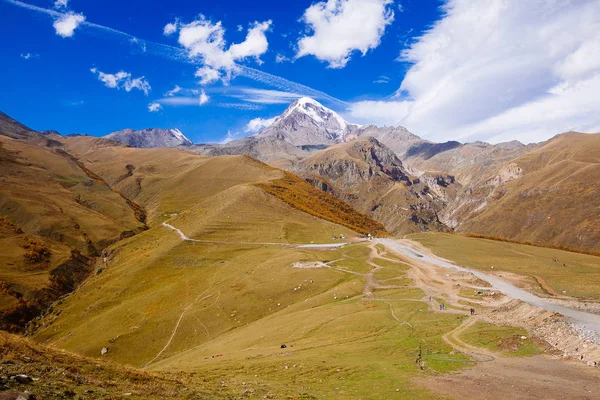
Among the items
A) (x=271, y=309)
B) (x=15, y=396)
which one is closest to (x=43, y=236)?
(x=271, y=309)

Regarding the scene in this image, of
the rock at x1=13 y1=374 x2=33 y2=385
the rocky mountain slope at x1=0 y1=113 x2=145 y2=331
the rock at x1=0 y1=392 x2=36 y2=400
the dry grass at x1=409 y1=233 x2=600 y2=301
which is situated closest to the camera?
the rock at x1=0 y1=392 x2=36 y2=400

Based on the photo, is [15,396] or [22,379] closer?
[15,396]

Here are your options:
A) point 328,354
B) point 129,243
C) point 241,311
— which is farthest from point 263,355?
point 129,243

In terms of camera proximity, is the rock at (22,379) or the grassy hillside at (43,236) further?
the grassy hillside at (43,236)

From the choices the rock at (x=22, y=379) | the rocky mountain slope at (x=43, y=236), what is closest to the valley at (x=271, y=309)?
the rock at (x=22, y=379)

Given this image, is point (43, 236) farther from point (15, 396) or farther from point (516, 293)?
point (516, 293)

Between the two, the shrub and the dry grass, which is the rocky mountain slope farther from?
the dry grass

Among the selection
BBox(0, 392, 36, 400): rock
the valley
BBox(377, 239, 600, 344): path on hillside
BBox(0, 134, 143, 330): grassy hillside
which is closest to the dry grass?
the valley

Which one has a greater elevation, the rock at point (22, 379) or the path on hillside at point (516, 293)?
the rock at point (22, 379)

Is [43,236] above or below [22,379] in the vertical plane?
above

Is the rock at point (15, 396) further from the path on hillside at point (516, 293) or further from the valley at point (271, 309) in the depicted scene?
the path on hillside at point (516, 293)

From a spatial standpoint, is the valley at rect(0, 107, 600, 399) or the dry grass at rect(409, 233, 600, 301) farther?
the dry grass at rect(409, 233, 600, 301)
